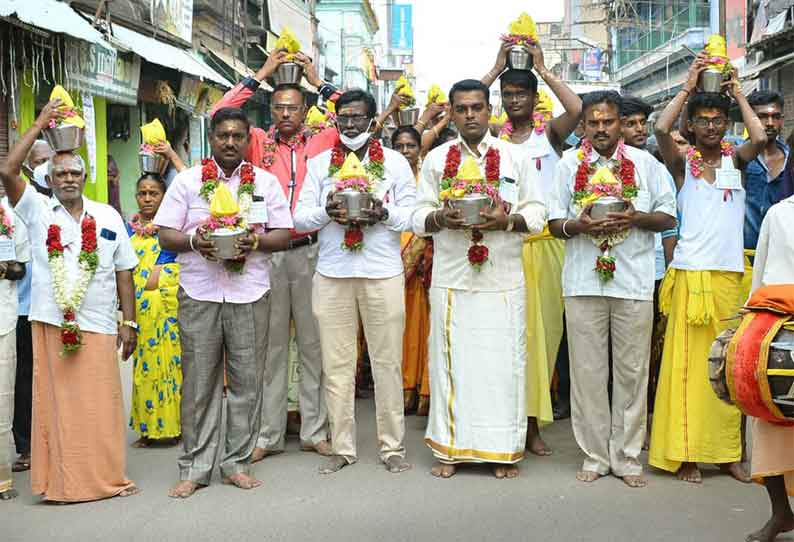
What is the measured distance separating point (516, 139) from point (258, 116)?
72.8 ft

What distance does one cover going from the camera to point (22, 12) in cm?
1043

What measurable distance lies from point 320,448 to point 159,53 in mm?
10140

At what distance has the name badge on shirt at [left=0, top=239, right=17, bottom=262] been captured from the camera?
6152 mm

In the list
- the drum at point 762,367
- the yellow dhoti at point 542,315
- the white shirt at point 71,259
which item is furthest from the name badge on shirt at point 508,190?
the white shirt at point 71,259

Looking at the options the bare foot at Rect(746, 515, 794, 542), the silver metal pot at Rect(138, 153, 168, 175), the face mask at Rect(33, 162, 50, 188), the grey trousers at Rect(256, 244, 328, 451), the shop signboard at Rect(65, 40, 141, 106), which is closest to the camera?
the bare foot at Rect(746, 515, 794, 542)

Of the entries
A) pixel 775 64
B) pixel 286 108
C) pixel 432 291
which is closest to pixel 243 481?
pixel 432 291

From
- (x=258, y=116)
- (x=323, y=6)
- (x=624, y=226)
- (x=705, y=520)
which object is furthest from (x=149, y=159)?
(x=323, y=6)

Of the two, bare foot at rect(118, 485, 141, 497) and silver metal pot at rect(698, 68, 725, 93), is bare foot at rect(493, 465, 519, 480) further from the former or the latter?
silver metal pot at rect(698, 68, 725, 93)

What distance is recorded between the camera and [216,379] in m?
6.33

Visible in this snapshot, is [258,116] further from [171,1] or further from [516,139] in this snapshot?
[516,139]

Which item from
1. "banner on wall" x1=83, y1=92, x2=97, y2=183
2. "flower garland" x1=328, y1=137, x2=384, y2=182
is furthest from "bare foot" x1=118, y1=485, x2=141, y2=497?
"banner on wall" x1=83, y1=92, x2=97, y2=183

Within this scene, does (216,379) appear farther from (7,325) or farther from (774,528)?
(774,528)

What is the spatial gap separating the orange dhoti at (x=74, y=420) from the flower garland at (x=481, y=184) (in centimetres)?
225

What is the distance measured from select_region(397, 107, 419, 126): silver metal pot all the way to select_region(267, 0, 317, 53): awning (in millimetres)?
15511
